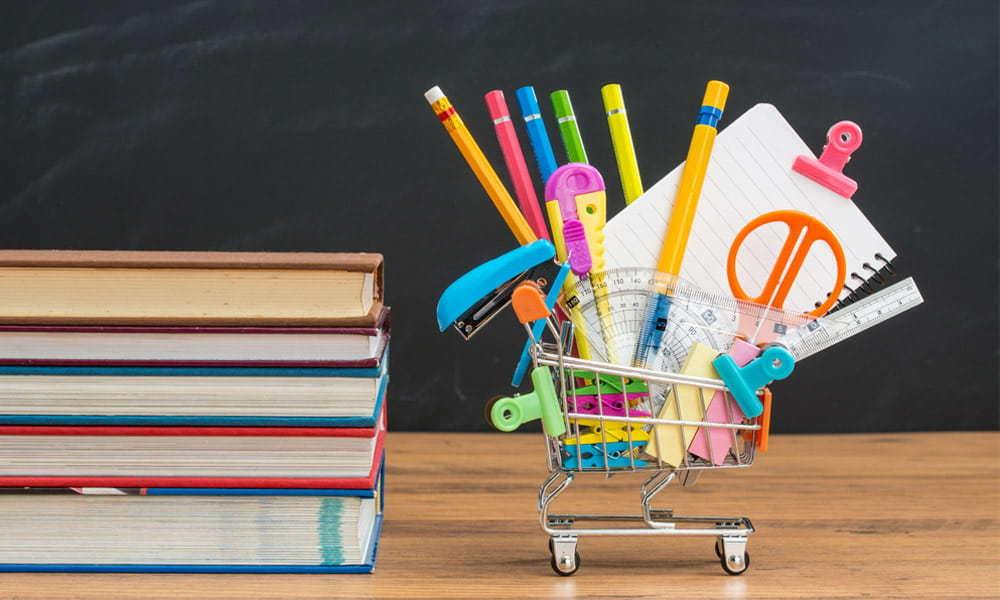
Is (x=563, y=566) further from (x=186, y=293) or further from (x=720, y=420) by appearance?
(x=186, y=293)

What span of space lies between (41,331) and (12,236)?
65cm

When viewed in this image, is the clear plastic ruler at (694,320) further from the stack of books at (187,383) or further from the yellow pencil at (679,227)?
the stack of books at (187,383)

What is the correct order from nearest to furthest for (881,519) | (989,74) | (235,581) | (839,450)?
(235,581) < (881,519) < (839,450) < (989,74)

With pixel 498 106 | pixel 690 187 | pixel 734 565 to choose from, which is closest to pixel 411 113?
pixel 498 106

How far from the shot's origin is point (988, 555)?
982 millimetres

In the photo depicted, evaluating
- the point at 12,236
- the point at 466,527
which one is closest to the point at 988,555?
the point at 466,527

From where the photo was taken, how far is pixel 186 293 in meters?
0.87

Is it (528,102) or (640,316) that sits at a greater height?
(528,102)

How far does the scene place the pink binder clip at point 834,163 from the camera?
88 cm

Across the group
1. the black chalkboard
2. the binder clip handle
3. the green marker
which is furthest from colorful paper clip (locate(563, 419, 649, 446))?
the black chalkboard

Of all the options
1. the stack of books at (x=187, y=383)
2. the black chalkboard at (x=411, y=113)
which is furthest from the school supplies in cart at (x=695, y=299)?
the black chalkboard at (x=411, y=113)

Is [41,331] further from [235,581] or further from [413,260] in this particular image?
[413,260]

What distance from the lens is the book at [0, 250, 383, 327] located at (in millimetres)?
865

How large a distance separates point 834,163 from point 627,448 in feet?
0.89
